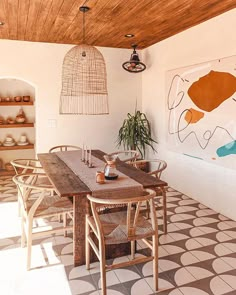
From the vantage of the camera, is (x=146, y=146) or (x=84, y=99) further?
(x=146, y=146)

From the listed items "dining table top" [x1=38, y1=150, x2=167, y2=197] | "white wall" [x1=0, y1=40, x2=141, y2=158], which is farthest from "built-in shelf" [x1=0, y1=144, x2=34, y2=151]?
"dining table top" [x1=38, y1=150, x2=167, y2=197]

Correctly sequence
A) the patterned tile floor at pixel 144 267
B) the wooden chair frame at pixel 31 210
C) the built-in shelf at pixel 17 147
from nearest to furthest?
the patterned tile floor at pixel 144 267 < the wooden chair frame at pixel 31 210 < the built-in shelf at pixel 17 147

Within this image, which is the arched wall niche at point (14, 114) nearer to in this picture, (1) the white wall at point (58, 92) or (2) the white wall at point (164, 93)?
(1) the white wall at point (58, 92)

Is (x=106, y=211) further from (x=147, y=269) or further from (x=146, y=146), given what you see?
(x=146, y=146)

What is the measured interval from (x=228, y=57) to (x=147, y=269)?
8.52 ft

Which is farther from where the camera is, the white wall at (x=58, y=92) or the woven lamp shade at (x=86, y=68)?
the white wall at (x=58, y=92)

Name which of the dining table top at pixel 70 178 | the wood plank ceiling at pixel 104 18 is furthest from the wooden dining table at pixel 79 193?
the wood plank ceiling at pixel 104 18

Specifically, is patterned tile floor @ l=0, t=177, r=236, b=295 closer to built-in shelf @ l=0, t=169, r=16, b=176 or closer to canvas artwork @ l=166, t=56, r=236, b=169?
canvas artwork @ l=166, t=56, r=236, b=169

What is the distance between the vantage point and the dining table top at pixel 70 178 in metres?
2.27

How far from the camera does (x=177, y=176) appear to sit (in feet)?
15.3

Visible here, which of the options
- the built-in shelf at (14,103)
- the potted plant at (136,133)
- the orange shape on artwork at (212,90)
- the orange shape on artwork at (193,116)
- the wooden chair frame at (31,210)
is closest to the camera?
the wooden chair frame at (31,210)

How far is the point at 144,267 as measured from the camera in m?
2.47

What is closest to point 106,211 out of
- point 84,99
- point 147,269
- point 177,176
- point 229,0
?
point 147,269

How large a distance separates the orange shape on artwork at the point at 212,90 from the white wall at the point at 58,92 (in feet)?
5.73
